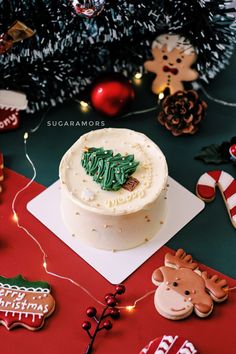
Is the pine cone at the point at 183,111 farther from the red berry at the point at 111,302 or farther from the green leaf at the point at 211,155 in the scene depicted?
the red berry at the point at 111,302

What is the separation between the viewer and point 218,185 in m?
1.91

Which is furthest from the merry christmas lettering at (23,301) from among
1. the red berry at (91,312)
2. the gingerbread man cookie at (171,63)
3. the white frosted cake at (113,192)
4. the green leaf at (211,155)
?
the gingerbread man cookie at (171,63)

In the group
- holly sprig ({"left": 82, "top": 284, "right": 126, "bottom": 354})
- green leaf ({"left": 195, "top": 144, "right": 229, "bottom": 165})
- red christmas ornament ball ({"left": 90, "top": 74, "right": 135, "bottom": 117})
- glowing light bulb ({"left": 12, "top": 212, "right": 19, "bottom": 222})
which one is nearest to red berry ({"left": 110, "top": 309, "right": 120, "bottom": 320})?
holly sprig ({"left": 82, "top": 284, "right": 126, "bottom": 354})

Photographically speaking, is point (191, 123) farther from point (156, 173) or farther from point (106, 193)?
point (106, 193)

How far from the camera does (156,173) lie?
5.78 ft

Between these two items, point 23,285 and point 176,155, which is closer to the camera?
point 23,285

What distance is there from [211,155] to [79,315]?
695 millimetres

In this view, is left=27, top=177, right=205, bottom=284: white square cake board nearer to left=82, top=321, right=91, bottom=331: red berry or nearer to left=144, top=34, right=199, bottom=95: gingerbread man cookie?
left=82, top=321, right=91, bottom=331: red berry

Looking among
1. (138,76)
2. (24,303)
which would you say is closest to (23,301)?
(24,303)

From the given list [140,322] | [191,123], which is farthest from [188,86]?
[140,322]

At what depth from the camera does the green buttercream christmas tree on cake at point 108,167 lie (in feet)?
5.68

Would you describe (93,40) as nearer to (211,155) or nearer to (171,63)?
(171,63)

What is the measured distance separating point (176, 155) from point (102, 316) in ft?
2.06

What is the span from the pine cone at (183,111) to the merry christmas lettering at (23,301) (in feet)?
2.36
